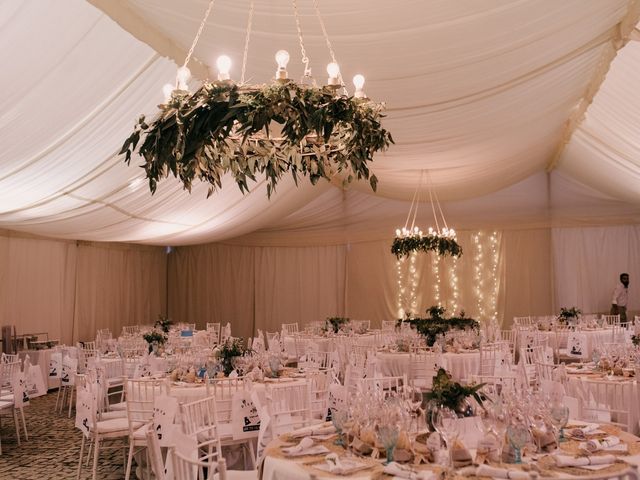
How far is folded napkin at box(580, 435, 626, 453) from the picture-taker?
353 centimetres

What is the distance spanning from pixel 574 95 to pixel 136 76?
222 inches

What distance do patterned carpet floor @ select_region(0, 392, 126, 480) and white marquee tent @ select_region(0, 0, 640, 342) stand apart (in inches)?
114

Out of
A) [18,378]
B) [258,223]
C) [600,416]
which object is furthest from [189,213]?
[600,416]

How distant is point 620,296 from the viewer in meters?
13.6

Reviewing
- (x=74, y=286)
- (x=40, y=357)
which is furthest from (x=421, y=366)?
(x=74, y=286)

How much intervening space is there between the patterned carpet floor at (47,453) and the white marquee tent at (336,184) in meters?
2.90

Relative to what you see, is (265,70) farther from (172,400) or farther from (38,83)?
(172,400)

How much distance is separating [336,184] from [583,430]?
38.0 ft

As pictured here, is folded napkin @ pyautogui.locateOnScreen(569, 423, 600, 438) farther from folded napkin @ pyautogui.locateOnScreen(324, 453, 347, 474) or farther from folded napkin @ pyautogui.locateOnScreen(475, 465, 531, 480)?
folded napkin @ pyautogui.locateOnScreen(324, 453, 347, 474)

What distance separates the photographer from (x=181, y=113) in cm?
333

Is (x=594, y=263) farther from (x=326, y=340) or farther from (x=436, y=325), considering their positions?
(x=326, y=340)

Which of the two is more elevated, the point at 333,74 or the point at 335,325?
the point at 333,74

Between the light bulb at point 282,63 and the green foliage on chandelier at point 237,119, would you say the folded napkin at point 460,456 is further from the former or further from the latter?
A: the light bulb at point 282,63

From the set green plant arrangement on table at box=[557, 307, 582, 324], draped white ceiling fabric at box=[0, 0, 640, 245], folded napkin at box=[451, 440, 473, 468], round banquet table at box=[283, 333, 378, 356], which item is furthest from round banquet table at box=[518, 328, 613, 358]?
folded napkin at box=[451, 440, 473, 468]
